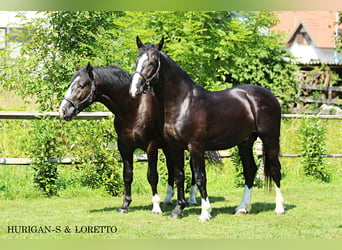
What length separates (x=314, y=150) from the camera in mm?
10906

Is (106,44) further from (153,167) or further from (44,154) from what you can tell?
(153,167)

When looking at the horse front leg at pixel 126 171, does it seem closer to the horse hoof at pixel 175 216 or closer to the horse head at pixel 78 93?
the horse hoof at pixel 175 216

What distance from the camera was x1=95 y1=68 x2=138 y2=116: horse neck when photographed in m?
7.25

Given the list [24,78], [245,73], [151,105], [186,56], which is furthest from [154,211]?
[245,73]

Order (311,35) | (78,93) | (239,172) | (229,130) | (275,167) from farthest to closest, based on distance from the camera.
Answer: (311,35) → (239,172) → (275,167) → (229,130) → (78,93)

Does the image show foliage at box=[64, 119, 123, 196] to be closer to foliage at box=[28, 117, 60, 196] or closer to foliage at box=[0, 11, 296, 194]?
foliage at box=[28, 117, 60, 196]

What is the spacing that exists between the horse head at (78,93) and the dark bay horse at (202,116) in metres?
0.87

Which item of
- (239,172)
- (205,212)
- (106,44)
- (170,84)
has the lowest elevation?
(239,172)

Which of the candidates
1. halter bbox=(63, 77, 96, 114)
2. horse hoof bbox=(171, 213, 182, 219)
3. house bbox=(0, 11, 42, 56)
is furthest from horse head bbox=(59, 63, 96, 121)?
house bbox=(0, 11, 42, 56)

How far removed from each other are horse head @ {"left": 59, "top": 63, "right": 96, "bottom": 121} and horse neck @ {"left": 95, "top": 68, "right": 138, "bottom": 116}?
0.67 feet

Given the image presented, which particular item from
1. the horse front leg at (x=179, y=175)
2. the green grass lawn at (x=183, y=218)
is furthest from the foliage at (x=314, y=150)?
the horse front leg at (x=179, y=175)

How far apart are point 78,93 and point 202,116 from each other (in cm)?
165

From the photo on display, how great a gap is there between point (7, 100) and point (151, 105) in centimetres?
1101

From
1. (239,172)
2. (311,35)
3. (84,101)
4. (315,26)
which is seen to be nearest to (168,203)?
(84,101)
